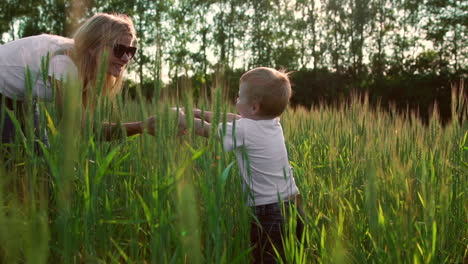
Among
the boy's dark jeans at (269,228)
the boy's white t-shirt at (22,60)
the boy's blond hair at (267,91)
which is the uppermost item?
the boy's white t-shirt at (22,60)

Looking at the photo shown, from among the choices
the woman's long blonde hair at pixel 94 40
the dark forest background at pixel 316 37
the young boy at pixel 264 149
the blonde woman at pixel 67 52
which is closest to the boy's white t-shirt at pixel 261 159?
the young boy at pixel 264 149

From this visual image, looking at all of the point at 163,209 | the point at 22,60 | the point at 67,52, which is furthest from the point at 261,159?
the point at 22,60

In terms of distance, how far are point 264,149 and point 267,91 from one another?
23 centimetres

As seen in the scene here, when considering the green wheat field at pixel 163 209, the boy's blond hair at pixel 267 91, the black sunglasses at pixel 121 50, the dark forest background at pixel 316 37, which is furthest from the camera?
the dark forest background at pixel 316 37

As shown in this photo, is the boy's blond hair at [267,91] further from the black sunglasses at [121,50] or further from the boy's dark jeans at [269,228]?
the black sunglasses at [121,50]

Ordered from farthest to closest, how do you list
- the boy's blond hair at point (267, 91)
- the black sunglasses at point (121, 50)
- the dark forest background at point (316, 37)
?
the dark forest background at point (316, 37) → the black sunglasses at point (121, 50) → the boy's blond hair at point (267, 91)

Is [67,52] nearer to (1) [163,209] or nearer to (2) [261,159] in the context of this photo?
(2) [261,159]

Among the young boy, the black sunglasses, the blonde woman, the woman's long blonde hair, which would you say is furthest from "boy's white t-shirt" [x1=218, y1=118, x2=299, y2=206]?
the black sunglasses

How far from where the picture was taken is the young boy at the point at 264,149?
5.14 ft

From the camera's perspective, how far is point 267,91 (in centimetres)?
168

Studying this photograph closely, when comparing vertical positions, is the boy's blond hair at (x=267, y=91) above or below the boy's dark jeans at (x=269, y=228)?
above

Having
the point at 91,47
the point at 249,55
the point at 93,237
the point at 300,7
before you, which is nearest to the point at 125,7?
the point at 249,55

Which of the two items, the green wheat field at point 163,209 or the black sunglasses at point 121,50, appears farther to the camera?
the black sunglasses at point 121,50

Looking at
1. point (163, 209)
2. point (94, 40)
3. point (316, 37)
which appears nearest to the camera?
point (163, 209)
